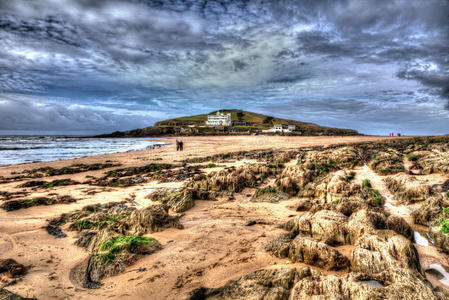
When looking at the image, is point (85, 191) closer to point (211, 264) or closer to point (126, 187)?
point (126, 187)

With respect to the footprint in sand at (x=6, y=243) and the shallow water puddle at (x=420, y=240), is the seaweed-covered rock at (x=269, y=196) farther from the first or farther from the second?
the footprint in sand at (x=6, y=243)

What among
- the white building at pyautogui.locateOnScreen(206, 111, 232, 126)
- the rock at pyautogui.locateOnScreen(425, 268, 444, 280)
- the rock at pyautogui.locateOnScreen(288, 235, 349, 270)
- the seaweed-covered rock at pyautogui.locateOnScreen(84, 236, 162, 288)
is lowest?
the seaweed-covered rock at pyautogui.locateOnScreen(84, 236, 162, 288)

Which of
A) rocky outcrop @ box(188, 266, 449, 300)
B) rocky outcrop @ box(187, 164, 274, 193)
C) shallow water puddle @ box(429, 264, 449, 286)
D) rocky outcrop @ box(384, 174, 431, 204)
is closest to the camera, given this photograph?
rocky outcrop @ box(188, 266, 449, 300)

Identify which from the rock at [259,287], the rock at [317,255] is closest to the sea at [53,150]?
the rock at [259,287]

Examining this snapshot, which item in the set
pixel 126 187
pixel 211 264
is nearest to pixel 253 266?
pixel 211 264

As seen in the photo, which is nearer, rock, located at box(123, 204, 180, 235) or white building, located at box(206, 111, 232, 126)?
rock, located at box(123, 204, 180, 235)

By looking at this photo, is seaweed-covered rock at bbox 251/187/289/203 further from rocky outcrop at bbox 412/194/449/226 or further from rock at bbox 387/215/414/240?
rocky outcrop at bbox 412/194/449/226

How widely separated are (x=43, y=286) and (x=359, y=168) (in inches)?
680

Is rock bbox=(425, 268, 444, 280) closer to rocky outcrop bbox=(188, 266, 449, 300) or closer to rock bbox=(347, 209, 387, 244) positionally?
rock bbox=(347, 209, 387, 244)

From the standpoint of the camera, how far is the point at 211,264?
5410mm

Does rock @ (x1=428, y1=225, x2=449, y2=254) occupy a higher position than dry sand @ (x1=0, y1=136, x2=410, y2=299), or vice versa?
rock @ (x1=428, y1=225, x2=449, y2=254)

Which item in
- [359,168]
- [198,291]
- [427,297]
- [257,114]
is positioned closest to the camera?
[427,297]

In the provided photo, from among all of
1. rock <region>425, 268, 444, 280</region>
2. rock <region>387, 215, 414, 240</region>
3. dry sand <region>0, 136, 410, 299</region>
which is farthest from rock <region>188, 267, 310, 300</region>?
rock <region>387, 215, 414, 240</region>

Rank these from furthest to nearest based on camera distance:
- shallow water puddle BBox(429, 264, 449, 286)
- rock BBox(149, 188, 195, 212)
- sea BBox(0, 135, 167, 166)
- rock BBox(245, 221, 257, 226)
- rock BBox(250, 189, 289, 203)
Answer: sea BBox(0, 135, 167, 166) → rock BBox(250, 189, 289, 203) → rock BBox(149, 188, 195, 212) → rock BBox(245, 221, 257, 226) → shallow water puddle BBox(429, 264, 449, 286)
